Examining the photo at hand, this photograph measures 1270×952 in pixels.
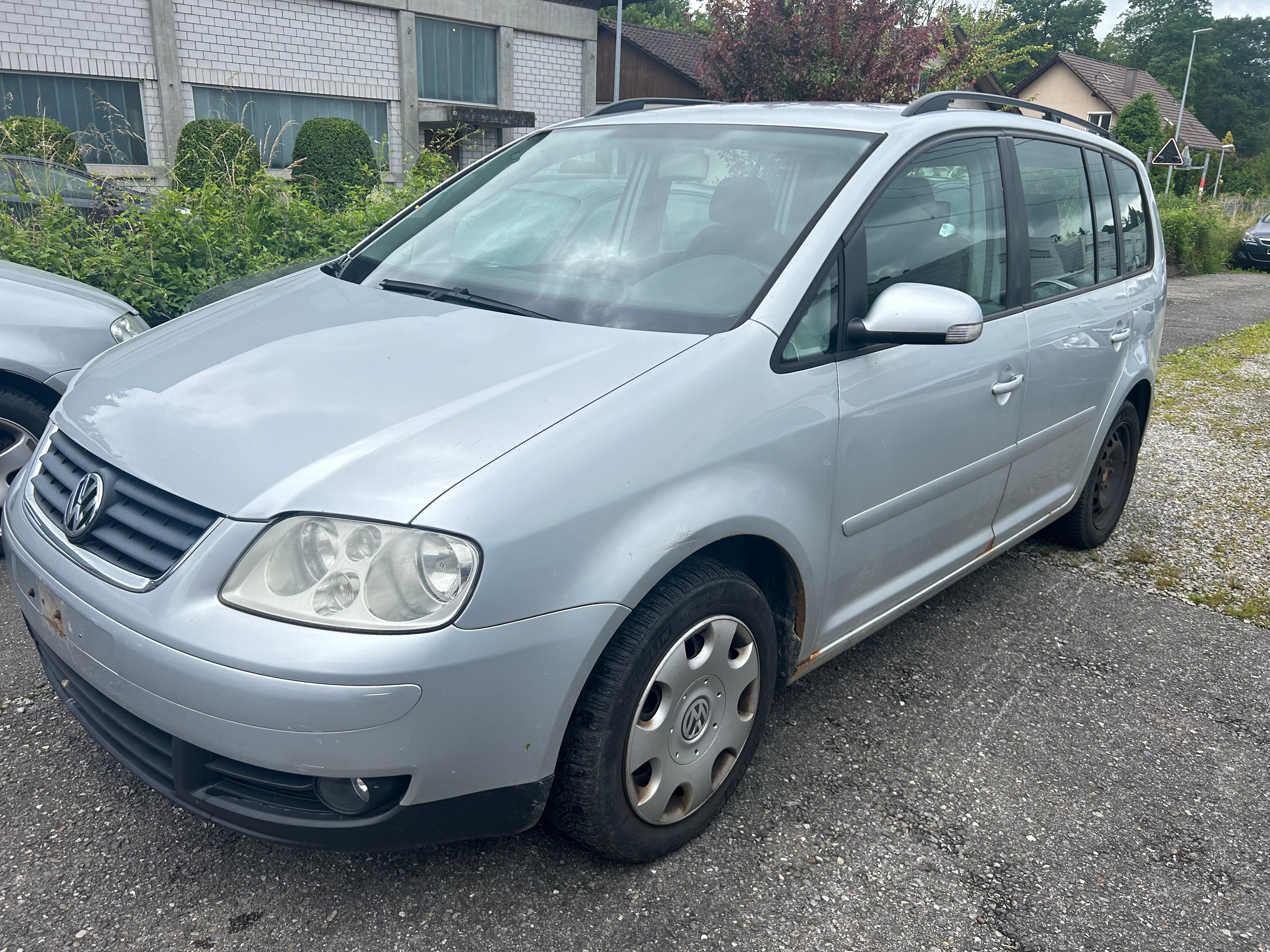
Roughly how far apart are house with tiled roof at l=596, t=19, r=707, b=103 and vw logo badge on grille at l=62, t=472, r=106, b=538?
35238 millimetres

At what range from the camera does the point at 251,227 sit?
239 inches

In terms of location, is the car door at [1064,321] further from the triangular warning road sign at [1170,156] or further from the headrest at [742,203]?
the triangular warning road sign at [1170,156]

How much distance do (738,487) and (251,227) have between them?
4.84 m

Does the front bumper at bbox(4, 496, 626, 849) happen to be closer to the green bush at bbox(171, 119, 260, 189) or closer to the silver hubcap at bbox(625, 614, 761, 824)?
the silver hubcap at bbox(625, 614, 761, 824)

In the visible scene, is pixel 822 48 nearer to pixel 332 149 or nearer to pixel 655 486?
pixel 332 149

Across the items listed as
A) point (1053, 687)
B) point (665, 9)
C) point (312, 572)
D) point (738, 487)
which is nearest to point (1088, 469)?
point (1053, 687)

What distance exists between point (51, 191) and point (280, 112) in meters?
14.6

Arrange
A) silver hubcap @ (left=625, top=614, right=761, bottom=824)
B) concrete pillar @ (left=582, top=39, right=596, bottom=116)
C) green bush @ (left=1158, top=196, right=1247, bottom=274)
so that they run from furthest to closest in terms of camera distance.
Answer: concrete pillar @ (left=582, top=39, right=596, bottom=116)
green bush @ (left=1158, top=196, right=1247, bottom=274)
silver hubcap @ (left=625, top=614, right=761, bottom=824)

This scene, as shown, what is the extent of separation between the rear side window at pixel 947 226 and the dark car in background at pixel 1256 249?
67.5 feet

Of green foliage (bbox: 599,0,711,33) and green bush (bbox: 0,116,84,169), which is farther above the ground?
green foliage (bbox: 599,0,711,33)

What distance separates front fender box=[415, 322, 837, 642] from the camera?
1857mm

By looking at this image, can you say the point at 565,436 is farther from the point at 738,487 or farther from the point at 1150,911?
the point at 1150,911

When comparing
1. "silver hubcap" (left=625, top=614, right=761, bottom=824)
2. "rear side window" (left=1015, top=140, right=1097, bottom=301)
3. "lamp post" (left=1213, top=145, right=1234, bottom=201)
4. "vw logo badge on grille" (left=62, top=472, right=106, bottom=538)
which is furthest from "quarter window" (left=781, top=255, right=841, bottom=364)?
"lamp post" (left=1213, top=145, right=1234, bottom=201)

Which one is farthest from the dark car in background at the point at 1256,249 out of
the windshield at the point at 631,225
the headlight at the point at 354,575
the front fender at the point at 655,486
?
the headlight at the point at 354,575
